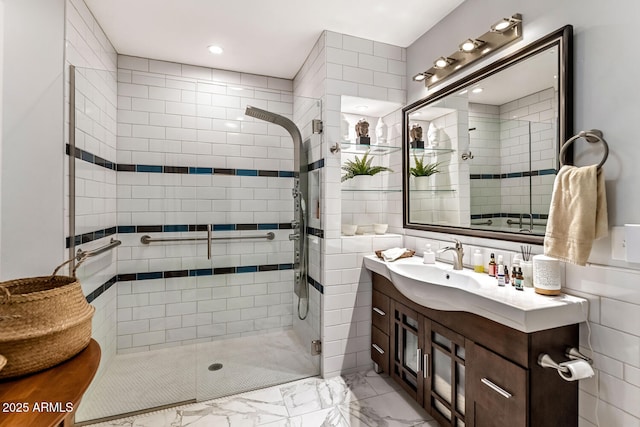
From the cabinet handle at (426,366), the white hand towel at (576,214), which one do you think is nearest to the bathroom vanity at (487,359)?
the cabinet handle at (426,366)

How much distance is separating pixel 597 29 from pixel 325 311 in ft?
6.98

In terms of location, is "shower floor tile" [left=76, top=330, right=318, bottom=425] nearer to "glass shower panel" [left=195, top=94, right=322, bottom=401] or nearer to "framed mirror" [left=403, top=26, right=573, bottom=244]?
"glass shower panel" [left=195, top=94, right=322, bottom=401]

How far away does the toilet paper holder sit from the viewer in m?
1.15

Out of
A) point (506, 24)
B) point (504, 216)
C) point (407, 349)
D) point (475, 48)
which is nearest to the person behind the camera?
point (506, 24)

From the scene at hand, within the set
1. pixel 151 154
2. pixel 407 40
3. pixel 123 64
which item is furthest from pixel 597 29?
pixel 123 64

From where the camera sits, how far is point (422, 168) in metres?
2.33

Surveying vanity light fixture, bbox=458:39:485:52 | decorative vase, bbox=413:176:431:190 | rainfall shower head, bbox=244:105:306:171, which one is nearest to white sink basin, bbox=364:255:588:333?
decorative vase, bbox=413:176:431:190

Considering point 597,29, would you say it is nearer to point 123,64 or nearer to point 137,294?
point 137,294

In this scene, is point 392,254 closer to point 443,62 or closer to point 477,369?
point 477,369

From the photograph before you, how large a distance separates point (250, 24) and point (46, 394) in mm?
2300

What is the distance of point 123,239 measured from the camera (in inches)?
87.4

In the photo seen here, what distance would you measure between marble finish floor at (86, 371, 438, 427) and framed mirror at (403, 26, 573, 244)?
1.18 metres

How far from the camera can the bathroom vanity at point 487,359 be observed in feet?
3.94

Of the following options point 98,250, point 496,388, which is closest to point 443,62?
point 496,388
